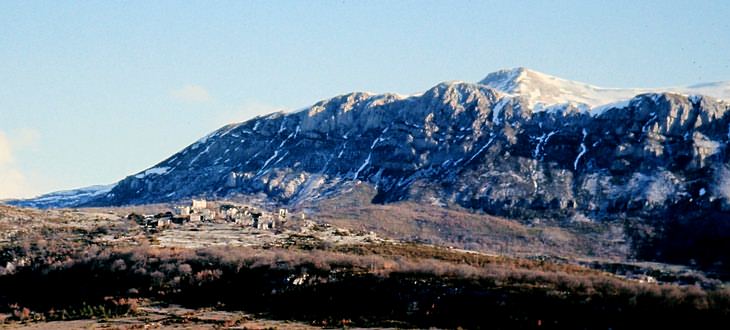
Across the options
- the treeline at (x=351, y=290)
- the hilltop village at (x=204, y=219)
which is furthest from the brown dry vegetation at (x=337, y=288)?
the hilltop village at (x=204, y=219)

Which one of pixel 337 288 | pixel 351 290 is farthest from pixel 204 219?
pixel 351 290

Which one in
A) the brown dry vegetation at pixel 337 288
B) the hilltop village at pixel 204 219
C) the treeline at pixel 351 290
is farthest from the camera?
the hilltop village at pixel 204 219

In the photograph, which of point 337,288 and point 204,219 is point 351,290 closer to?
point 337,288

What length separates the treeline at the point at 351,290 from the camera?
42.6 metres

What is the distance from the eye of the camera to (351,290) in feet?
167

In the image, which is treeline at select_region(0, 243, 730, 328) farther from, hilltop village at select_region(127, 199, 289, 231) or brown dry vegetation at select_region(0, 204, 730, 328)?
hilltop village at select_region(127, 199, 289, 231)

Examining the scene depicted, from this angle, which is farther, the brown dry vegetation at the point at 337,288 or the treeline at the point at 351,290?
the brown dry vegetation at the point at 337,288

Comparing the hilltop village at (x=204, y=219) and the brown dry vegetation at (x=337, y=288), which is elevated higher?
the hilltop village at (x=204, y=219)

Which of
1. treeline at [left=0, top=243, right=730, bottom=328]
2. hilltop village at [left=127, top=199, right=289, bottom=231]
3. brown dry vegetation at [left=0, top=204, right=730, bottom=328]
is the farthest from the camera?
hilltop village at [left=127, top=199, right=289, bottom=231]

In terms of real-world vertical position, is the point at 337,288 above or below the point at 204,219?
below

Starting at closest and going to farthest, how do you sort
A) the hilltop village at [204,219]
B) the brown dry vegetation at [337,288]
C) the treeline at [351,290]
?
1. the treeline at [351,290]
2. the brown dry vegetation at [337,288]
3. the hilltop village at [204,219]

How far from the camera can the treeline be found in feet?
140

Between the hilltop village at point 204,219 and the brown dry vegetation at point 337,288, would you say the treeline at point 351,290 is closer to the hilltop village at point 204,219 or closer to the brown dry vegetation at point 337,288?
the brown dry vegetation at point 337,288

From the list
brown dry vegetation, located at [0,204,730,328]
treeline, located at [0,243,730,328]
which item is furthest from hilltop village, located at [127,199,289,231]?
treeline, located at [0,243,730,328]
